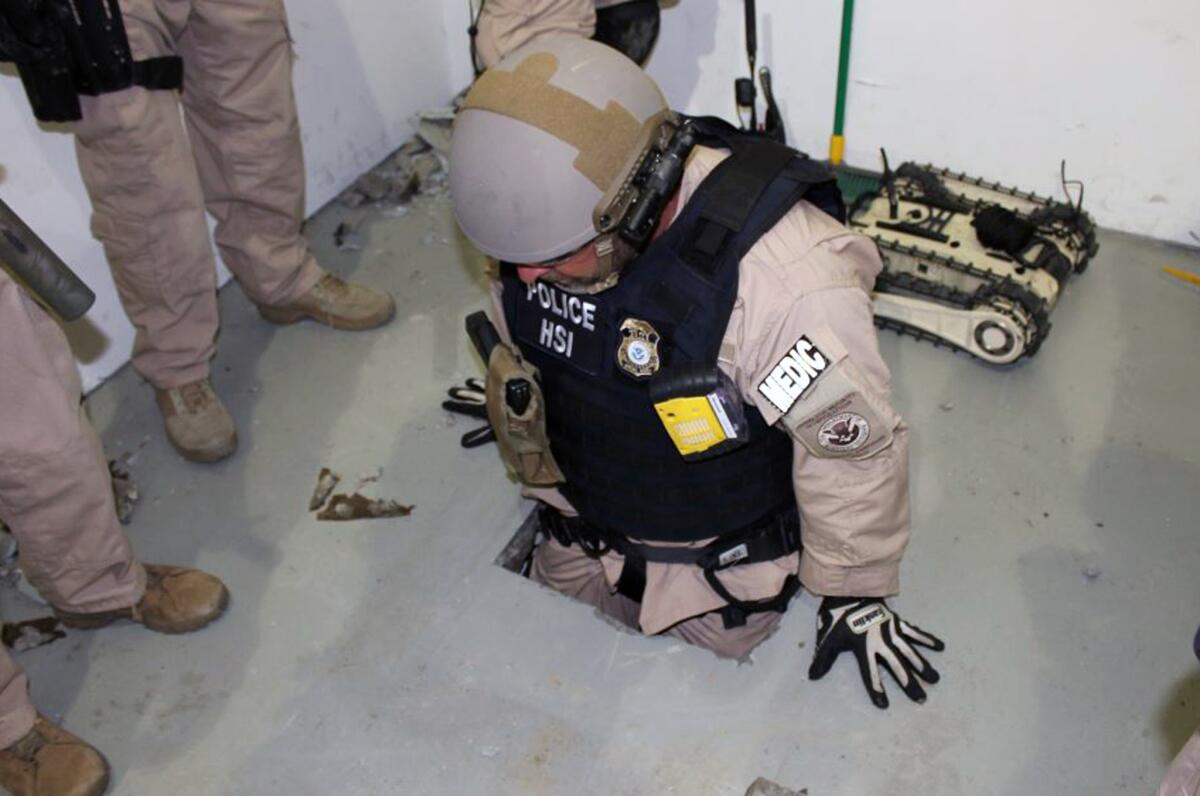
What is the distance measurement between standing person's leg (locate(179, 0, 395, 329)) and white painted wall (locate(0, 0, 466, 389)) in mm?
339

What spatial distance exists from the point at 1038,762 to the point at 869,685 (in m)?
0.32

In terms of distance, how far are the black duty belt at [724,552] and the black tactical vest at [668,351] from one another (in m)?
0.02

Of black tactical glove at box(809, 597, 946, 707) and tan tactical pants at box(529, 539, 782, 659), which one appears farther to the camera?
tan tactical pants at box(529, 539, 782, 659)

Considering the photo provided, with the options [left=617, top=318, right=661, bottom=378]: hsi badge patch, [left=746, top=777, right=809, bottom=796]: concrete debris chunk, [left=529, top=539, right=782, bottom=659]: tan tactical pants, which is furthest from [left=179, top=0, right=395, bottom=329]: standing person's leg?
[left=746, top=777, right=809, bottom=796]: concrete debris chunk

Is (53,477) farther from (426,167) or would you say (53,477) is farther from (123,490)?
(426,167)

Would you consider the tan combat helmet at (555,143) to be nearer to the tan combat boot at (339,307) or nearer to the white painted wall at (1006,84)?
the tan combat boot at (339,307)

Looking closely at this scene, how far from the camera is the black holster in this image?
2148mm

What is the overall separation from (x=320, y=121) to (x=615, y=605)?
194 cm

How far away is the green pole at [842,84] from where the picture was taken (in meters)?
3.16

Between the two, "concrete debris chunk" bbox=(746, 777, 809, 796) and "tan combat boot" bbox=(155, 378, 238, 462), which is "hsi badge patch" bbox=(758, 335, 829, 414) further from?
"tan combat boot" bbox=(155, 378, 238, 462)

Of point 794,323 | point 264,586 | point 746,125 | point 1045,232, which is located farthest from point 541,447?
point 746,125

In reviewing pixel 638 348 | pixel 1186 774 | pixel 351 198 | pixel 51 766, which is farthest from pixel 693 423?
pixel 351 198

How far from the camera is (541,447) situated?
207 cm

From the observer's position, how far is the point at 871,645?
2.06 metres
